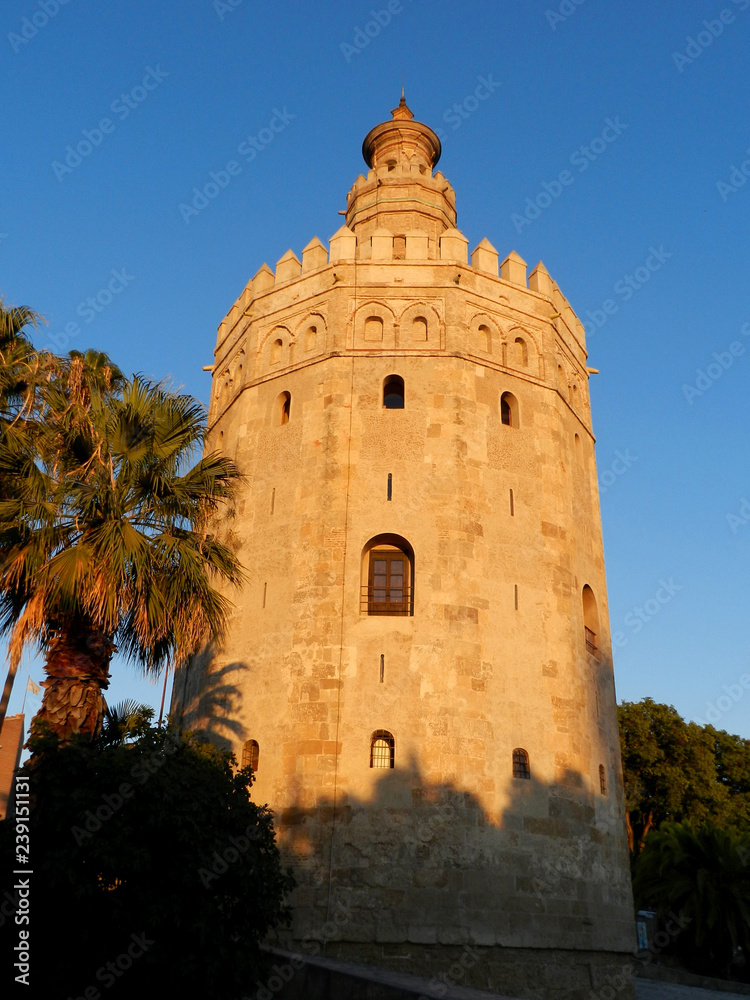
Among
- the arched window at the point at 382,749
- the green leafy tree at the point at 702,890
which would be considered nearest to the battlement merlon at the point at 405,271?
the arched window at the point at 382,749

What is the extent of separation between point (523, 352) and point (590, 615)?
20.4 feet

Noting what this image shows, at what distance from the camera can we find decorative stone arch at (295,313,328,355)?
2177 centimetres

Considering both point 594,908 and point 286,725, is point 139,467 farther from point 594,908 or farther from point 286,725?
point 594,908

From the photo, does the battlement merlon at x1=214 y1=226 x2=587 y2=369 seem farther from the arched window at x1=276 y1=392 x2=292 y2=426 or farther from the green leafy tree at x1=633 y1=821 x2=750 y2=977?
the green leafy tree at x1=633 y1=821 x2=750 y2=977

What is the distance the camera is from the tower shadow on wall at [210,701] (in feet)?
61.9

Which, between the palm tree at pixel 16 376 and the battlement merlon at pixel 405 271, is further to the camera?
the battlement merlon at pixel 405 271

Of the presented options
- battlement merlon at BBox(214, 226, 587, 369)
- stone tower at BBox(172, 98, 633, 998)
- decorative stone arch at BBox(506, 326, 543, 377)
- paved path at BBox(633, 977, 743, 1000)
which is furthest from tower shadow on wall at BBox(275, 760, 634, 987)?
battlement merlon at BBox(214, 226, 587, 369)

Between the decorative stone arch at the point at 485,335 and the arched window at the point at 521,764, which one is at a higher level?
the decorative stone arch at the point at 485,335

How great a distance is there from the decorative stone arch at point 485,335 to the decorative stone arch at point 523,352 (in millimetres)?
324

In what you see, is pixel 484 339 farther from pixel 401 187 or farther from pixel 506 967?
pixel 506 967

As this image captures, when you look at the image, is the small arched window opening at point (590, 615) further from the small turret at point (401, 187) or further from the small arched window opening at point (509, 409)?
the small turret at point (401, 187)

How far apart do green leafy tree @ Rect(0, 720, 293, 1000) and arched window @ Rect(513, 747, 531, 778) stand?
22.3 ft

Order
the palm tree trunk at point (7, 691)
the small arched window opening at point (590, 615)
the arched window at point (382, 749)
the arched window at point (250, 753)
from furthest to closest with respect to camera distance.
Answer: the small arched window opening at point (590, 615) → the arched window at point (250, 753) → the arched window at point (382, 749) → the palm tree trunk at point (7, 691)

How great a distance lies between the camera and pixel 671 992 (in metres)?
23.4
